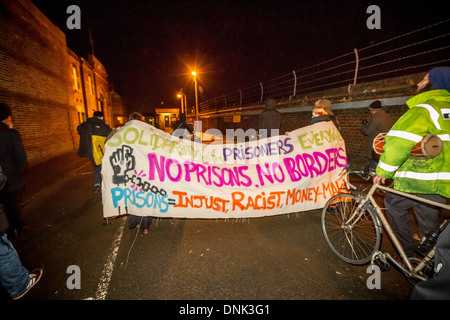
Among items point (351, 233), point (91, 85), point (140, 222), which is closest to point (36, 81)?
point (140, 222)

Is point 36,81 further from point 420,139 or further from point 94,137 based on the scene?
point 420,139

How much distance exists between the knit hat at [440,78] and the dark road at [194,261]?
7.08 feet

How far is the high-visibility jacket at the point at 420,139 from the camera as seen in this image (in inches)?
76.9

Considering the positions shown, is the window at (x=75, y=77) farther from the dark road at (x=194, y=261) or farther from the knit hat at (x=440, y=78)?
the knit hat at (x=440, y=78)

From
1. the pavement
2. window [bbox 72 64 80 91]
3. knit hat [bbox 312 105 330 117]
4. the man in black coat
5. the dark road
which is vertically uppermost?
window [bbox 72 64 80 91]

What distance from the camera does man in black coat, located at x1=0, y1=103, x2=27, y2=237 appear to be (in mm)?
3047

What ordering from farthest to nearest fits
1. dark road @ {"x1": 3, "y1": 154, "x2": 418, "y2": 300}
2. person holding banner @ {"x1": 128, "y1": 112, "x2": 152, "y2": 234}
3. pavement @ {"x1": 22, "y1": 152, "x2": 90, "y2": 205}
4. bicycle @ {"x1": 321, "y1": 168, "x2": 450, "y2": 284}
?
pavement @ {"x1": 22, "y1": 152, "x2": 90, "y2": 205}, person holding banner @ {"x1": 128, "y1": 112, "x2": 152, "y2": 234}, dark road @ {"x1": 3, "y1": 154, "x2": 418, "y2": 300}, bicycle @ {"x1": 321, "y1": 168, "x2": 450, "y2": 284}

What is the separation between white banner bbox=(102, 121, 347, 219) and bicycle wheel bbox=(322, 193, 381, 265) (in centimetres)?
46

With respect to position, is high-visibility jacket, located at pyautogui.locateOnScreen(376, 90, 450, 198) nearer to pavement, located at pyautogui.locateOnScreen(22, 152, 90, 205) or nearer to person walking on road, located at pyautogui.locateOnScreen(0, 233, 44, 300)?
person walking on road, located at pyautogui.locateOnScreen(0, 233, 44, 300)

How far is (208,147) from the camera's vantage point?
3.44 meters

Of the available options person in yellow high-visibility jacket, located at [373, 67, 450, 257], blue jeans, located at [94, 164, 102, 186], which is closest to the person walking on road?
blue jeans, located at [94, 164, 102, 186]

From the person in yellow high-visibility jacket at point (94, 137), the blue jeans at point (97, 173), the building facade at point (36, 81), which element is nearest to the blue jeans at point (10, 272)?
the person in yellow high-visibility jacket at point (94, 137)
